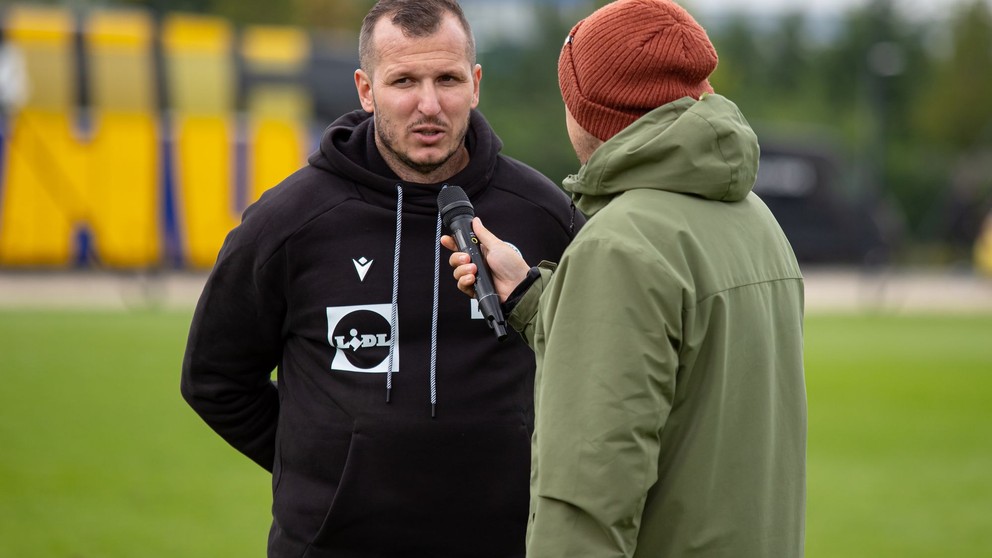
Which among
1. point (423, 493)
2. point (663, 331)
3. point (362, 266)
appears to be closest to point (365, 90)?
point (362, 266)

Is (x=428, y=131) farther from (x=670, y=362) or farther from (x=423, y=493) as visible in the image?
(x=670, y=362)

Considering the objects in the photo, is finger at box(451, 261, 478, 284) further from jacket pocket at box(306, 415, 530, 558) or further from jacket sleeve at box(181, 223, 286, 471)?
jacket sleeve at box(181, 223, 286, 471)

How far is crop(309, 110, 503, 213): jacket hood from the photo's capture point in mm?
3379

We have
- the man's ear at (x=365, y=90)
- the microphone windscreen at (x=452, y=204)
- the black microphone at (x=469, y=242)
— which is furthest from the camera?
the man's ear at (x=365, y=90)

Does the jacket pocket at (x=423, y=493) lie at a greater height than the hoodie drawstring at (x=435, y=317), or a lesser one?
lesser

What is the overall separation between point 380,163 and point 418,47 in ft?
1.16

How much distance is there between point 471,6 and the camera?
8238cm

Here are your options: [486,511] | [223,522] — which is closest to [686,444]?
[486,511]

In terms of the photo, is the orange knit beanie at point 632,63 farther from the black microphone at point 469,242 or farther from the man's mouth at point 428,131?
the man's mouth at point 428,131

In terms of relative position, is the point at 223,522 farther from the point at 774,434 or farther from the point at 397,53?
the point at 774,434

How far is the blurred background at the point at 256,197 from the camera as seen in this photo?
9109 millimetres

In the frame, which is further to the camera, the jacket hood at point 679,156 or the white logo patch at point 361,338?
the white logo patch at point 361,338

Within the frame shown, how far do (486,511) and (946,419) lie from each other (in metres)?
11.0

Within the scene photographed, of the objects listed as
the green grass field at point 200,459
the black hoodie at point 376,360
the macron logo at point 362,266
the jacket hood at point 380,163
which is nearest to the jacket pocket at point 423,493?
the black hoodie at point 376,360
